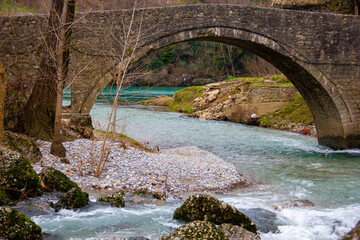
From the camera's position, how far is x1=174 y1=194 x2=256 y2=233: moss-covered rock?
5.21 m

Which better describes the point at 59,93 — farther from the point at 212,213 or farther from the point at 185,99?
the point at 185,99

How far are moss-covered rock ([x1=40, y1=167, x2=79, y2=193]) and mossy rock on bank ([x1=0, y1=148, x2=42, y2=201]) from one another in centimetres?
33

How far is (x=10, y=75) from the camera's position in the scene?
32.2 feet

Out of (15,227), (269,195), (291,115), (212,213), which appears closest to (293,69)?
(291,115)

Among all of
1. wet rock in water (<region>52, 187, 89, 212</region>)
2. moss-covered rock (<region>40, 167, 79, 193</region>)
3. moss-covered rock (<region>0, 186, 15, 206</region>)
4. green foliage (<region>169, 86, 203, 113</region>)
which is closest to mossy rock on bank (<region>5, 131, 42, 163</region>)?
moss-covered rock (<region>40, 167, 79, 193</region>)

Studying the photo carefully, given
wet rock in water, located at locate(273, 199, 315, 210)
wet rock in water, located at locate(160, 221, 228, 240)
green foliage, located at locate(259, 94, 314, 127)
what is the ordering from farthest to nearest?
green foliage, located at locate(259, 94, 314, 127) < wet rock in water, located at locate(273, 199, 315, 210) < wet rock in water, located at locate(160, 221, 228, 240)

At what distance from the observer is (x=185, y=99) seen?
27.8 metres

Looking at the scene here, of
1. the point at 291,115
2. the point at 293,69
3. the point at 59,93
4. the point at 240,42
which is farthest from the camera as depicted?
the point at 291,115

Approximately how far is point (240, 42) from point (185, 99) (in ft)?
52.5

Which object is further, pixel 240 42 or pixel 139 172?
pixel 240 42

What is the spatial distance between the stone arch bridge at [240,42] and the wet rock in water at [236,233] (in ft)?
18.6

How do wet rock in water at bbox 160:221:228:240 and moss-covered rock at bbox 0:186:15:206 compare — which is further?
moss-covered rock at bbox 0:186:15:206

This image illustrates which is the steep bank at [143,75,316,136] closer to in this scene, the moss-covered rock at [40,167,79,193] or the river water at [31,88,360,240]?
the river water at [31,88,360,240]

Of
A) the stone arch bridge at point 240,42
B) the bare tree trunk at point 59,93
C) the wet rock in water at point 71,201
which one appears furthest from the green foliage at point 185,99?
the wet rock in water at point 71,201
